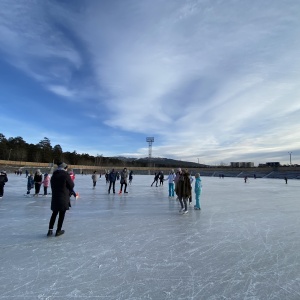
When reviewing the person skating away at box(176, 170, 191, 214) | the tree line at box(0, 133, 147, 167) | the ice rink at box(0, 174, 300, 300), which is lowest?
the ice rink at box(0, 174, 300, 300)

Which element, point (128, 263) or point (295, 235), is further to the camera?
point (295, 235)

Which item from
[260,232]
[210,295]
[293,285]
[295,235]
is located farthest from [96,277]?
[295,235]

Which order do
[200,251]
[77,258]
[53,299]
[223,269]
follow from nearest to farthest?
1. [53,299]
2. [223,269]
3. [77,258]
4. [200,251]

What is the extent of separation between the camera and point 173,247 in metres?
4.21

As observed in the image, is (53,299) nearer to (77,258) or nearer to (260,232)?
(77,258)

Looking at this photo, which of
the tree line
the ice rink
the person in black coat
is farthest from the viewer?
the tree line

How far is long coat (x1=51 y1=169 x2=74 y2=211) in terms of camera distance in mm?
4559

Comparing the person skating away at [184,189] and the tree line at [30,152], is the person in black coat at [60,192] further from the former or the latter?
the tree line at [30,152]

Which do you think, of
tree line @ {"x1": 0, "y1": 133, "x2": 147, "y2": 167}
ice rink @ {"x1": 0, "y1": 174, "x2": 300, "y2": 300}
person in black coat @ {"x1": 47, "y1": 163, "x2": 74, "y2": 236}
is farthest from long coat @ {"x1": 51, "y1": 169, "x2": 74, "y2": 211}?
tree line @ {"x1": 0, "y1": 133, "x2": 147, "y2": 167}

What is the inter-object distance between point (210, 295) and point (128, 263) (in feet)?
4.12

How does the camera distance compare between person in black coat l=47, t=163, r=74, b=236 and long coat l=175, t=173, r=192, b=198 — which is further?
long coat l=175, t=173, r=192, b=198

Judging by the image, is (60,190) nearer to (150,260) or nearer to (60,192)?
(60,192)

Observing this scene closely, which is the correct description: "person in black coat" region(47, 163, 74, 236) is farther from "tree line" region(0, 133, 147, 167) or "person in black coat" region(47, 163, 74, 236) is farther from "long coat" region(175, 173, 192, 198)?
"tree line" region(0, 133, 147, 167)

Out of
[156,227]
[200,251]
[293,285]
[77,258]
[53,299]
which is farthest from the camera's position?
[156,227]
